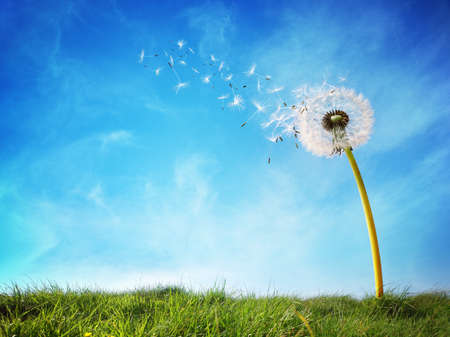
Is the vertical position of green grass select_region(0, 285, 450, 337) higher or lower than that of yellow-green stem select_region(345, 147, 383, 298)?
lower

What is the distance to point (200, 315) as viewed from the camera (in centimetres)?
360

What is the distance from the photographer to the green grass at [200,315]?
10.8ft

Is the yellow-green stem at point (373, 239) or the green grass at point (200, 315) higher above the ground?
the yellow-green stem at point (373, 239)

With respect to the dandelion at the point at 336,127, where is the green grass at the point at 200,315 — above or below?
below

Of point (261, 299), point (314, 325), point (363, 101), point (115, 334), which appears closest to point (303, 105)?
point (363, 101)

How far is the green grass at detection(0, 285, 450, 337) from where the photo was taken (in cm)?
331

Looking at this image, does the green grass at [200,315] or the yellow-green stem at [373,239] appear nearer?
the green grass at [200,315]

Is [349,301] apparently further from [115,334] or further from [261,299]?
[115,334]

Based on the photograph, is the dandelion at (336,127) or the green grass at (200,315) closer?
the green grass at (200,315)

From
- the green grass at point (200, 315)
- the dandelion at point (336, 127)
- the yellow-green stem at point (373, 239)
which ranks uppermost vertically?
the dandelion at point (336, 127)

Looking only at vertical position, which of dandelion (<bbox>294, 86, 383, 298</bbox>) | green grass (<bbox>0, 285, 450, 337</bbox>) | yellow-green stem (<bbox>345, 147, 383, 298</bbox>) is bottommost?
green grass (<bbox>0, 285, 450, 337</bbox>)

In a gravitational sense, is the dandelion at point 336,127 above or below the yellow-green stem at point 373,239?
above

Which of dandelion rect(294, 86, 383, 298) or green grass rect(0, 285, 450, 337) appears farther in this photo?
dandelion rect(294, 86, 383, 298)

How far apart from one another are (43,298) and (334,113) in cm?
795
